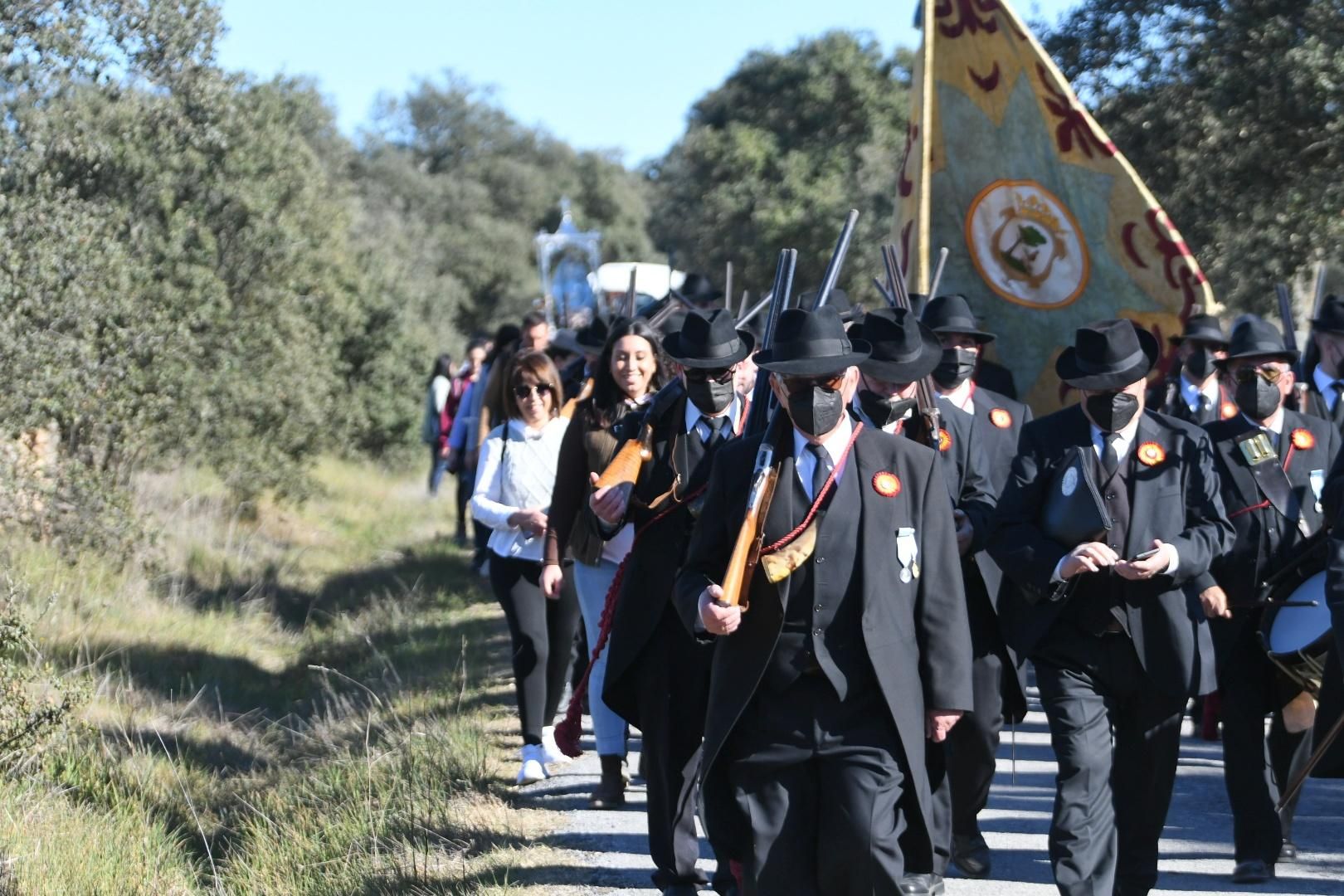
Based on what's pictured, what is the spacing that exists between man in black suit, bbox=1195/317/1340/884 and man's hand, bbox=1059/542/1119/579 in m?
1.13

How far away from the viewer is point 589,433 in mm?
7543

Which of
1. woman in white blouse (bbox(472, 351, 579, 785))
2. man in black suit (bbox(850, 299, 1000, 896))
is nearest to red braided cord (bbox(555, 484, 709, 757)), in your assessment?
man in black suit (bbox(850, 299, 1000, 896))

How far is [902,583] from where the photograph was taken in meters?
4.96

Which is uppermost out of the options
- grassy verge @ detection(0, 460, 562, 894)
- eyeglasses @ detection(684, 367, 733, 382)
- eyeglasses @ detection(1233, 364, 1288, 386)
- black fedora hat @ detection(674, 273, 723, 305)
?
black fedora hat @ detection(674, 273, 723, 305)

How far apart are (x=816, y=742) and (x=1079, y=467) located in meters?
1.63

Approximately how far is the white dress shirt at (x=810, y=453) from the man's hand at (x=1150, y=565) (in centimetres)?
Result: 130

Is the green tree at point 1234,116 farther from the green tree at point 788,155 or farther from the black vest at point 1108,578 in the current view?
the green tree at point 788,155

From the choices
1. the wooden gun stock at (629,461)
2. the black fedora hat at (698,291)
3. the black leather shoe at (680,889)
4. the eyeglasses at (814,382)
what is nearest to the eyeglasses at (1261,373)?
the wooden gun stock at (629,461)

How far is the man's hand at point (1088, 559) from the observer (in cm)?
575

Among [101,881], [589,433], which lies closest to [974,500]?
[589,433]

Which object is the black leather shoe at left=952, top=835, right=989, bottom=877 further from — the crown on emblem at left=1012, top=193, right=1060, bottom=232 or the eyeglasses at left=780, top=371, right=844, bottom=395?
the crown on emblem at left=1012, top=193, right=1060, bottom=232

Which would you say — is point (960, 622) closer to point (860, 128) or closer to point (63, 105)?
point (63, 105)

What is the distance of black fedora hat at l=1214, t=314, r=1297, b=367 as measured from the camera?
7344 millimetres

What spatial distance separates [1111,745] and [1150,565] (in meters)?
0.74
